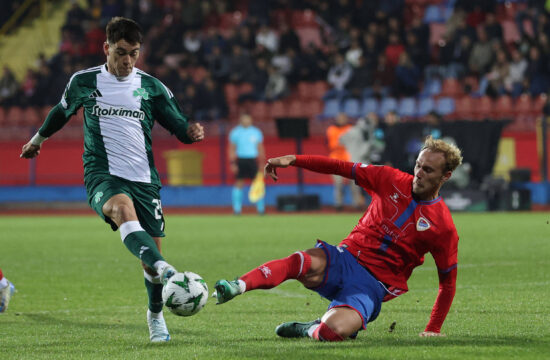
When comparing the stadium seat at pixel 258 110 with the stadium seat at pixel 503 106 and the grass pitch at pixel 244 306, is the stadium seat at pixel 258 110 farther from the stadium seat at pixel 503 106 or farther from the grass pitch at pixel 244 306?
the grass pitch at pixel 244 306

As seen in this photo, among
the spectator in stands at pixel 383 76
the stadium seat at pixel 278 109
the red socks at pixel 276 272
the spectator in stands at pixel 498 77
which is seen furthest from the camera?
the stadium seat at pixel 278 109

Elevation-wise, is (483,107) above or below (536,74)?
below

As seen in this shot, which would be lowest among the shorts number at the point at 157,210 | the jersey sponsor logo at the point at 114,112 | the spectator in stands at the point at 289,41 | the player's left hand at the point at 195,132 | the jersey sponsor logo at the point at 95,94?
the shorts number at the point at 157,210

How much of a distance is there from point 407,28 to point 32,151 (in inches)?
780

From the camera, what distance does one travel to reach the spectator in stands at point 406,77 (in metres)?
23.3

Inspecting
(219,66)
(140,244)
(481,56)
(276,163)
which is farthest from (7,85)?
(140,244)

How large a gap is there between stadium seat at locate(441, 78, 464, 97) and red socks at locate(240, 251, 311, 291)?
18.9 m

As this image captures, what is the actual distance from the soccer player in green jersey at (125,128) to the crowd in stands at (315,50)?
58.3 ft

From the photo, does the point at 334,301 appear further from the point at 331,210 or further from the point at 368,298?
the point at 331,210

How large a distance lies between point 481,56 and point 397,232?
1884 cm

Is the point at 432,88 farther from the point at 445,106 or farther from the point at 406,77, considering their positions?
the point at 406,77

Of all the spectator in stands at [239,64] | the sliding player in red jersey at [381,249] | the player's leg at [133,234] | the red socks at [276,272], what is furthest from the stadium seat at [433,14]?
the player's leg at [133,234]

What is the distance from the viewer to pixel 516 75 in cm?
2289

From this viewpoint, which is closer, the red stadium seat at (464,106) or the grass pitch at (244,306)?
the grass pitch at (244,306)
